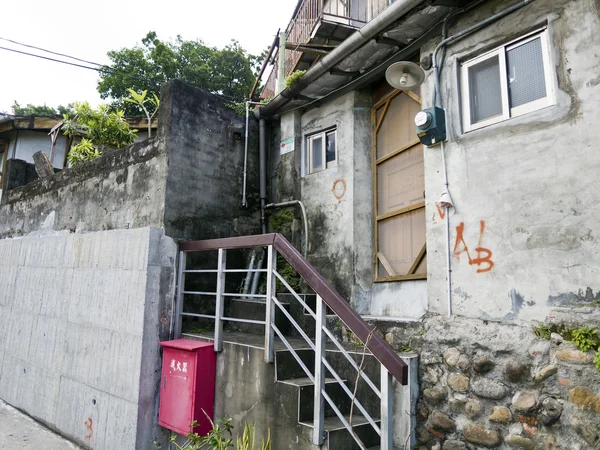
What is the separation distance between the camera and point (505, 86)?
383 centimetres

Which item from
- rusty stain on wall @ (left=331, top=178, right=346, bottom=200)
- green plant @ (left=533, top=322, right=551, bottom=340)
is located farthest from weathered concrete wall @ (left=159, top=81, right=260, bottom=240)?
green plant @ (left=533, top=322, right=551, bottom=340)

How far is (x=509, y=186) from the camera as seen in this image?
11.7 feet

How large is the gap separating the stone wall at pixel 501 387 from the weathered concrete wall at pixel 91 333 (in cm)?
292

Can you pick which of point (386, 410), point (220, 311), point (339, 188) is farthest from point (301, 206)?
point (386, 410)

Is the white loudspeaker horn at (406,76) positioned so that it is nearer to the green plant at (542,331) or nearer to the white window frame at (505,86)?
the white window frame at (505,86)

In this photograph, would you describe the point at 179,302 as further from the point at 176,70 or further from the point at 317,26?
the point at 176,70

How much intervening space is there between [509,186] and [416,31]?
1.94 m

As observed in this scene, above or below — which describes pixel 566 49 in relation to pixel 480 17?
below

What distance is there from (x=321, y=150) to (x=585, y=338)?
4.02 metres

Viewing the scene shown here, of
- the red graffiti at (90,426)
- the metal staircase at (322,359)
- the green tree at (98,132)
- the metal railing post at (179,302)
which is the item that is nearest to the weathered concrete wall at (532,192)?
the metal staircase at (322,359)

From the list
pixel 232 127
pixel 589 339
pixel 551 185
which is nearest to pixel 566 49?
pixel 551 185

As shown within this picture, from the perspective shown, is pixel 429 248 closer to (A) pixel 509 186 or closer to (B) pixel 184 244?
(A) pixel 509 186

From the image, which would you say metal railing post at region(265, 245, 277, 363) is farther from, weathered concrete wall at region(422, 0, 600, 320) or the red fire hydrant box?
weathered concrete wall at region(422, 0, 600, 320)

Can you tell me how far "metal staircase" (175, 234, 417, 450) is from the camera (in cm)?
293
